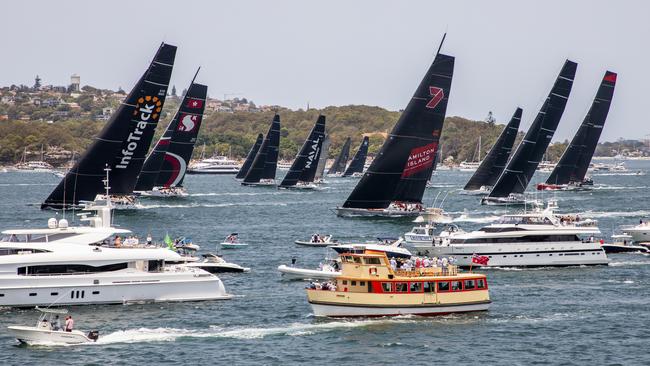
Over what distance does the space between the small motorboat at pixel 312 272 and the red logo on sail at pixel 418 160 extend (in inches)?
1641

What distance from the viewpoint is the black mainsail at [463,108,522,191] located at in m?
150

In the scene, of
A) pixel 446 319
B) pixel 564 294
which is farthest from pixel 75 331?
pixel 564 294

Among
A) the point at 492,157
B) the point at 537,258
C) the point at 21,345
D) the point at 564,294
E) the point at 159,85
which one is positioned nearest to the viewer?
the point at 21,345

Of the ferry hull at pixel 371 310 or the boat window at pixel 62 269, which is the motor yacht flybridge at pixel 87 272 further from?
the ferry hull at pixel 371 310

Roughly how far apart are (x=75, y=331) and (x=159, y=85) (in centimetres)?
6585

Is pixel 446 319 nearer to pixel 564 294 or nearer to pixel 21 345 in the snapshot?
pixel 564 294

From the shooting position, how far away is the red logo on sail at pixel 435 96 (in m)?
112

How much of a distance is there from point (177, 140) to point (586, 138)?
59.2m

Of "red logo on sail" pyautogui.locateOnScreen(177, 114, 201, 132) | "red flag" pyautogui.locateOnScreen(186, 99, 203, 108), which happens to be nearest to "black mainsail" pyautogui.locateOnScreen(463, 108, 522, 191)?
"red flag" pyautogui.locateOnScreen(186, 99, 203, 108)

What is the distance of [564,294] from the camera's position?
6506cm

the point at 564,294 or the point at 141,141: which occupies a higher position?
the point at 141,141

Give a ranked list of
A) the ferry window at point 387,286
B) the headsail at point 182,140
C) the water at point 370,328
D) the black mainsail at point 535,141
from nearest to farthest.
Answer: the water at point 370,328
the ferry window at point 387,286
the black mainsail at point 535,141
the headsail at point 182,140

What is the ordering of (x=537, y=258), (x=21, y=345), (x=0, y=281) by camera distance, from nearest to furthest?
1. (x=21, y=345)
2. (x=0, y=281)
3. (x=537, y=258)

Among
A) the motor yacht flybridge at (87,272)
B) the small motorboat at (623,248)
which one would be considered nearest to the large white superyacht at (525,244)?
the small motorboat at (623,248)
